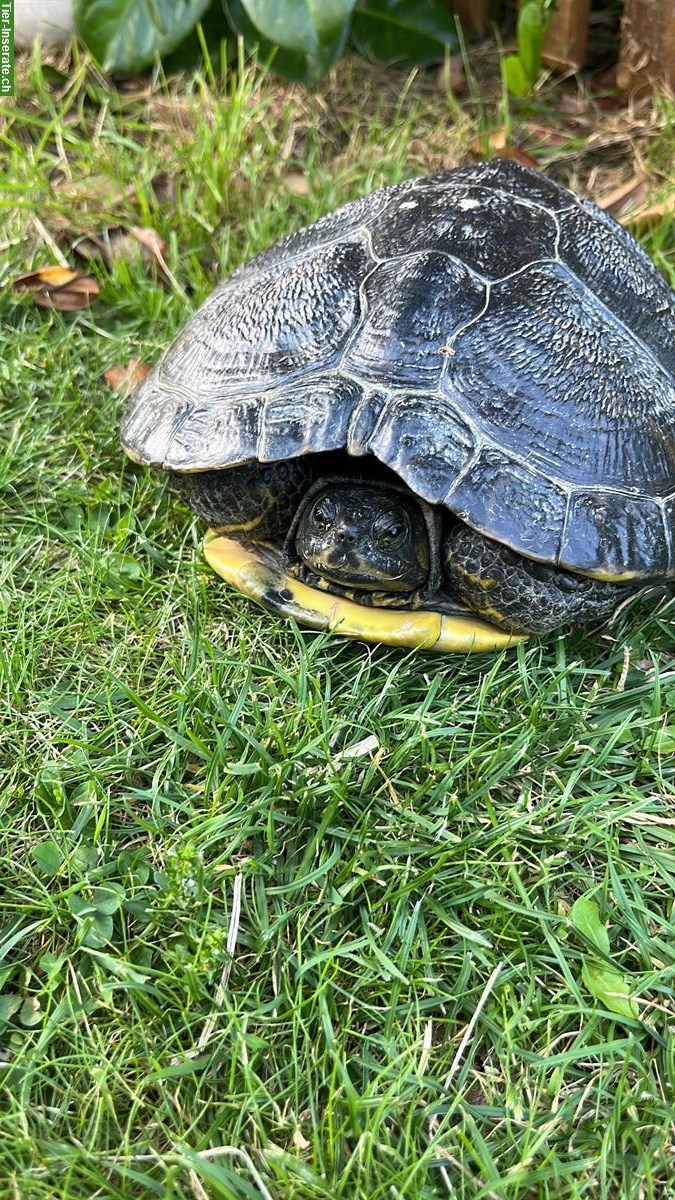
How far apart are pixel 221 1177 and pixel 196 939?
38 cm

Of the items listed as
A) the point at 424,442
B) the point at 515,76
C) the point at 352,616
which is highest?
the point at 515,76

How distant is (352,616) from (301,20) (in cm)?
243

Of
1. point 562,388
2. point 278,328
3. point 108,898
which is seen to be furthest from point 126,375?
point 108,898

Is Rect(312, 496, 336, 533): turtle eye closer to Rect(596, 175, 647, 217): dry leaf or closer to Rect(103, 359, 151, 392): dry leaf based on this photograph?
Rect(103, 359, 151, 392): dry leaf

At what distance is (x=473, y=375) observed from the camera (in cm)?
204

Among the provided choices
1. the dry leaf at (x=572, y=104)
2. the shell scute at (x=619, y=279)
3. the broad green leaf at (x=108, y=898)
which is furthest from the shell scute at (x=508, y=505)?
the dry leaf at (x=572, y=104)

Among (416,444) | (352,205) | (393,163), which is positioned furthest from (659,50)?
(416,444)

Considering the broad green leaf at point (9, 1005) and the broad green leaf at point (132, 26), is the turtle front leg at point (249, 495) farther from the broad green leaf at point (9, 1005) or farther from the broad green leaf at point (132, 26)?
the broad green leaf at point (132, 26)

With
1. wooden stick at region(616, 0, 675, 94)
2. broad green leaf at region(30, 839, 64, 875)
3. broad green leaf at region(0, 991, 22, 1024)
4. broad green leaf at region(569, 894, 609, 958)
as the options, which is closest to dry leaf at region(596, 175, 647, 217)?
wooden stick at region(616, 0, 675, 94)

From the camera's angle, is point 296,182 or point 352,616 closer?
point 352,616

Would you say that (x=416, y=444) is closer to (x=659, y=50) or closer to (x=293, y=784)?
(x=293, y=784)

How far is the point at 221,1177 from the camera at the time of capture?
144 cm

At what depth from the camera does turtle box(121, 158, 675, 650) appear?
78.9 inches

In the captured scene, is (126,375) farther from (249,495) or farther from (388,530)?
(388,530)
